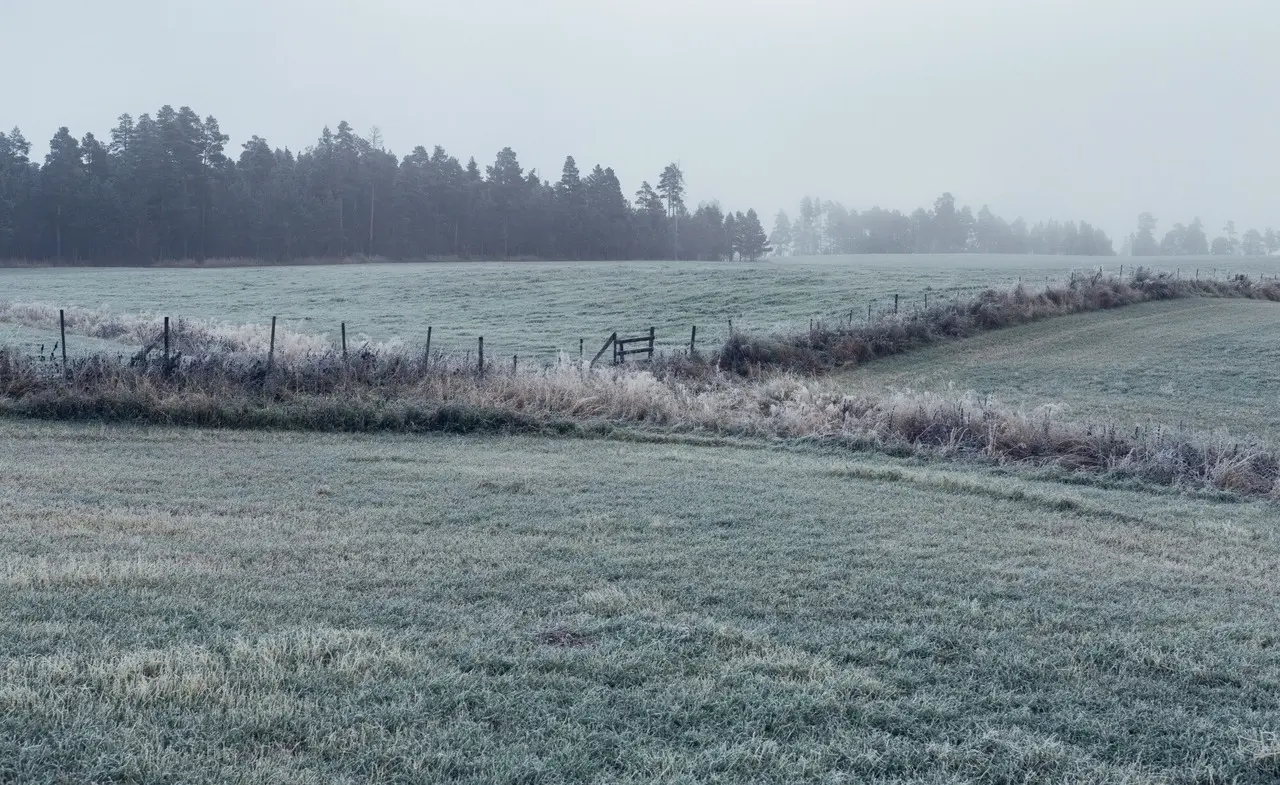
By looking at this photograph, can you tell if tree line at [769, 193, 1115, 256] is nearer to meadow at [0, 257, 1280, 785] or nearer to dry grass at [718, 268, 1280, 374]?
dry grass at [718, 268, 1280, 374]

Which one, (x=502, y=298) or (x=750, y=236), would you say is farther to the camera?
(x=750, y=236)

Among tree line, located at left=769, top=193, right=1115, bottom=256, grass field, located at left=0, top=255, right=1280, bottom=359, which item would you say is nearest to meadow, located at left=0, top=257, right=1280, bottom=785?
grass field, located at left=0, top=255, right=1280, bottom=359

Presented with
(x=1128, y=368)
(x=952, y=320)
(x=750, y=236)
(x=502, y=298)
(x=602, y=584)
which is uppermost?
(x=750, y=236)

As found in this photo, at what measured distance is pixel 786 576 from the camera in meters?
7.46

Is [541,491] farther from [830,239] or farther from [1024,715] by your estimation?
[830,239]

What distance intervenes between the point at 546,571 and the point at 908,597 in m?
2.58

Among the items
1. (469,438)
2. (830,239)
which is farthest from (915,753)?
(830,239)

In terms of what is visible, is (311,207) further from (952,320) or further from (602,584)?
(602,584)

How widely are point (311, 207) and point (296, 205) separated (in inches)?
53.1

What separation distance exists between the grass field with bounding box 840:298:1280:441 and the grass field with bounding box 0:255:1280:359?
4987mm

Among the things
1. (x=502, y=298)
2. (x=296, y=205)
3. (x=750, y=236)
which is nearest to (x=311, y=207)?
(x=296, y=205)

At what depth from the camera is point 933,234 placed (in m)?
138

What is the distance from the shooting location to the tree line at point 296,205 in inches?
2842

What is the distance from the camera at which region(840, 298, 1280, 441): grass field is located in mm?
22481
